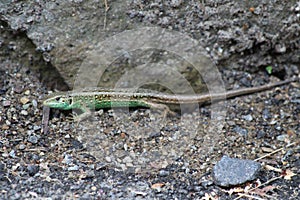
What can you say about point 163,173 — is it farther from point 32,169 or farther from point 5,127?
point 5,127

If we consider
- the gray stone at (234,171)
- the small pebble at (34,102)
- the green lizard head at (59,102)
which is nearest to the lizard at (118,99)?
the green lizard head at (59,102)

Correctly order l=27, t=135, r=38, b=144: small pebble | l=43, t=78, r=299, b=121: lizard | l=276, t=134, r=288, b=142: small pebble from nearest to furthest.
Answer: l=27, t=135, r=38, b=144: small pebble, l=276, t=134, r=288, b=142: small pebble, l=43, t=78, r=299, b=121: lizard

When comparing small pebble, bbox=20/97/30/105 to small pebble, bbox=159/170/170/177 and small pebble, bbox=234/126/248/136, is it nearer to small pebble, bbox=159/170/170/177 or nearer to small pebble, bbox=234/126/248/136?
small pebble, bbox=159/170/170/177

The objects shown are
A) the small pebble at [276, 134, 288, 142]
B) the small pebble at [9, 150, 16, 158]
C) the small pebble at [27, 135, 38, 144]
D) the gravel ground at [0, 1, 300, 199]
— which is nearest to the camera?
the gravel ground at [0, 1, 300, 199]

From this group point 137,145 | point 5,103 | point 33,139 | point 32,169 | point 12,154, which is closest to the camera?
point 32,169

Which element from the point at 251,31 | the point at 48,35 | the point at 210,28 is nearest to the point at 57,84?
the point at 48,35

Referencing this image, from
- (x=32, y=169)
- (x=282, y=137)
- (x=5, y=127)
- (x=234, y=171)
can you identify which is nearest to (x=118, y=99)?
(x=5, y=127)

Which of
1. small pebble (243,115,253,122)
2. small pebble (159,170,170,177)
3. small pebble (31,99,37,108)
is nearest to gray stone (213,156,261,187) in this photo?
small pebble (159,170,170,177)
